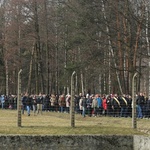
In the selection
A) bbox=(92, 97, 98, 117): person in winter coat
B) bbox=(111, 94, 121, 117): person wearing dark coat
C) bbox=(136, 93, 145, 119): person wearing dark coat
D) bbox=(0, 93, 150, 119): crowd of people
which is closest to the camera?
bbox=(136, 93, 145, 119): person wearing dark coat

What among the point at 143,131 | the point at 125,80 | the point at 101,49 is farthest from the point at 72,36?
the point at 143,131

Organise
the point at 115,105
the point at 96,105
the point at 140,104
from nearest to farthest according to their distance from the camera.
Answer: the point at 140,104 < the point at 115,105 < the point at 96,105

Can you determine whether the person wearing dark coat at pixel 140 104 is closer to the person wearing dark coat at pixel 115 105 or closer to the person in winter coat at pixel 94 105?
the person wearing dark coat at pixel 115 105

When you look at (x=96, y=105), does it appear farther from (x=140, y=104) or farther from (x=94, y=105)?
(x=140, y=104)

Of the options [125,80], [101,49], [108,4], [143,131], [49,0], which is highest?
[49,0]

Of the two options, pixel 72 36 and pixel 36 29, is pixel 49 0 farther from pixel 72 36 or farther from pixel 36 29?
pixel 72 36

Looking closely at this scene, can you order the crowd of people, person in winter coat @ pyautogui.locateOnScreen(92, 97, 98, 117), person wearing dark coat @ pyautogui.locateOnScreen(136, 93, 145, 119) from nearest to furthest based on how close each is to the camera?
1. person wearing dark coat @ pyautogui.locateOnScreen(136, 93, 145, 119)
2. the crowd of people
3. person in winter coat @ pyautogui.locateOnScreen(92, 97, 98, 117)

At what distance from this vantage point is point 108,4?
114 feet

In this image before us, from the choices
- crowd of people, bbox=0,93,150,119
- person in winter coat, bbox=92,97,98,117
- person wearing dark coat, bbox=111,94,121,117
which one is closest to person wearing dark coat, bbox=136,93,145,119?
crowd of people, bbox=0,93,150,119

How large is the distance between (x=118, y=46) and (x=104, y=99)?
13.6 m

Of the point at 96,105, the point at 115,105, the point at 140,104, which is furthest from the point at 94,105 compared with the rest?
the point at 140,104

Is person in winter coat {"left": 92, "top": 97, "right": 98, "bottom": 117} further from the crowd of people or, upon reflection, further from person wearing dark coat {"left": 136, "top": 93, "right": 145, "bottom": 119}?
person wearing dark coat {"left": 136, "top": 93, "right": 145, "bottom": 119}

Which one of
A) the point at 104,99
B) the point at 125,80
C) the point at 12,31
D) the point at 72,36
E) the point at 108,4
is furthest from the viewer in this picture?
the point at 12,31

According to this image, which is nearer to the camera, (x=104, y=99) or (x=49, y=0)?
(x=104, y=99)
